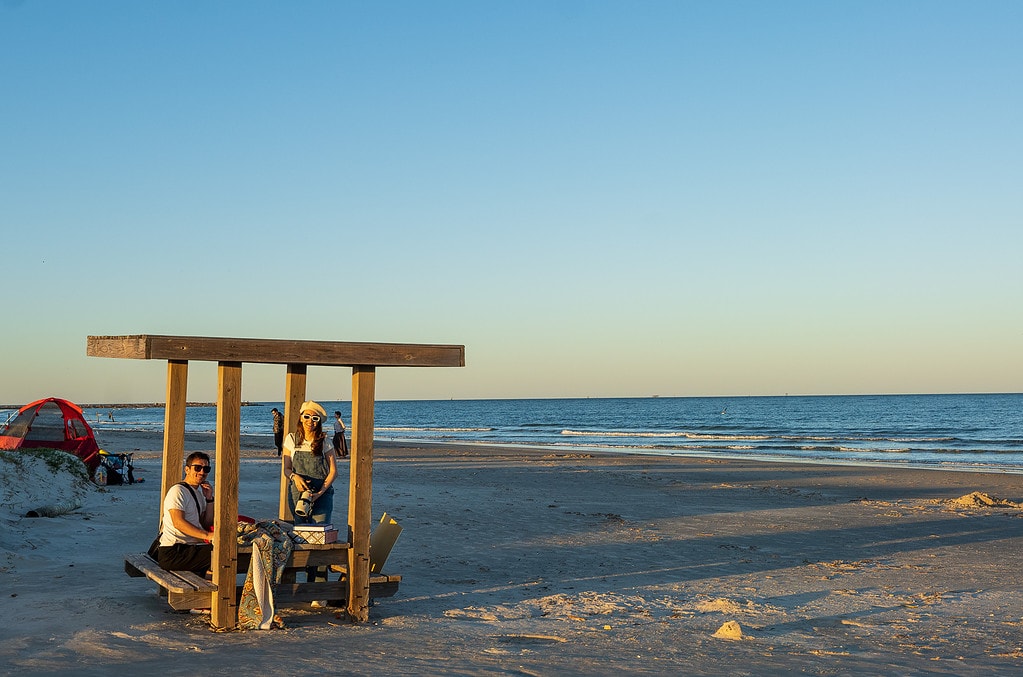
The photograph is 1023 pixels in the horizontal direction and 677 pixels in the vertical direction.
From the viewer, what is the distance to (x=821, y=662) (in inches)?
265

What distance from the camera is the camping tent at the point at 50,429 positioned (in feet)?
64.7

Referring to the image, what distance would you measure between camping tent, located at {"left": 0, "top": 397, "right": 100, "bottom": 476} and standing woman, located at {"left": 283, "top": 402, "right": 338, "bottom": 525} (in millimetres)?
12596

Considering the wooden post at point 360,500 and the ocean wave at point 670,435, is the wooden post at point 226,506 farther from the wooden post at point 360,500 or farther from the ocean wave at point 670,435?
the ocean wave at point 670,435

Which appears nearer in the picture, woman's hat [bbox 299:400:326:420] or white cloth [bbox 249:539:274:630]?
white cloth [bbox 249:539:274:630]

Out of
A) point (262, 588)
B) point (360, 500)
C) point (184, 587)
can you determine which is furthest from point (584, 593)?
point (184, 587)

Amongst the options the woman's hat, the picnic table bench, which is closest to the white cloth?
the picnic table bench

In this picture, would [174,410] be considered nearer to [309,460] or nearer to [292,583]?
[309,460]

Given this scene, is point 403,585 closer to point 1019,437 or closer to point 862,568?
point 862,568

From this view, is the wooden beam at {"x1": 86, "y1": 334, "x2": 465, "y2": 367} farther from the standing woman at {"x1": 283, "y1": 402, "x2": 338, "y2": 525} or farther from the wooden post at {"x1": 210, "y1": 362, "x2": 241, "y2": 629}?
the standing woman at {"x1": 283, "y1": 402, "x2": 338, "y2": 525}

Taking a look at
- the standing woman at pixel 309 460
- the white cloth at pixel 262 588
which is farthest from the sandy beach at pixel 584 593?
the standing woman at pixel 309 460

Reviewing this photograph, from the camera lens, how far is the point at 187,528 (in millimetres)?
7863

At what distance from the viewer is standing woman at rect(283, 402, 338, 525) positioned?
841 cm

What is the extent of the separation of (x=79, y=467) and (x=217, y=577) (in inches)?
357

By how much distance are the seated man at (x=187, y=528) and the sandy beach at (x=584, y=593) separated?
1.38 ft
